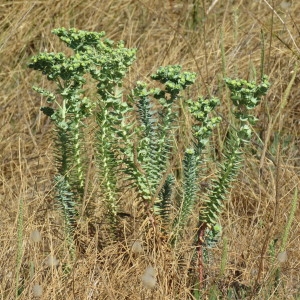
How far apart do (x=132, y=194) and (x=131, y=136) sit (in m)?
0.47

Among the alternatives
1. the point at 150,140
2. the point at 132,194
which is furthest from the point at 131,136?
the point at 132,194

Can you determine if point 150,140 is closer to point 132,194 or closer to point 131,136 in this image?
point 131,136

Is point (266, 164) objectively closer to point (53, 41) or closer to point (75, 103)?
point (75, 103)

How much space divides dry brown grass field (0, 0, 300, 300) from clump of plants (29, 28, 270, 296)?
7 centimetres

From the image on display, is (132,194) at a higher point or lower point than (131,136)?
lower

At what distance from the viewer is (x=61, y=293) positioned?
2.26m

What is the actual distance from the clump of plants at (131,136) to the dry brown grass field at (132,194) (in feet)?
0.24

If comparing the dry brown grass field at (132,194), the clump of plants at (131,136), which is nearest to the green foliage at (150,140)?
the clump of plants at (131,136)

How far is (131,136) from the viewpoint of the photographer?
2.38m

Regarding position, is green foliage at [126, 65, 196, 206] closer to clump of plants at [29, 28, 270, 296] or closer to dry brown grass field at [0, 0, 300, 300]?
clump of plants at [29, 28, 270, 296]

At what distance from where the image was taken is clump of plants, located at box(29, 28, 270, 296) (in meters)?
2.29

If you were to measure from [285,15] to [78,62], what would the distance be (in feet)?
6.72

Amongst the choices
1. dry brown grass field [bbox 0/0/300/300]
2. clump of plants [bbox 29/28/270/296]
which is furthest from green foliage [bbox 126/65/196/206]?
dry brown grass field [bbox 0/0/300/300]

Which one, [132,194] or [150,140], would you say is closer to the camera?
[150,140]
